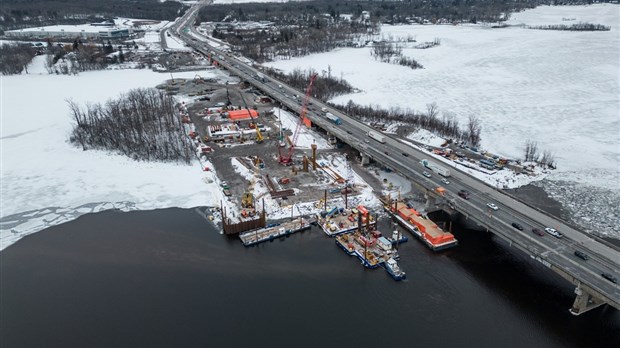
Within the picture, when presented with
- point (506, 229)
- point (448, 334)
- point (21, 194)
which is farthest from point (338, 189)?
point (21, 194)

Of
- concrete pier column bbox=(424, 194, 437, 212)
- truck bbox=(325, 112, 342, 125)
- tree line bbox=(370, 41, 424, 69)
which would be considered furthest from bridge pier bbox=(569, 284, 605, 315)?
tree line bbox=(370, 41, 424, 69)

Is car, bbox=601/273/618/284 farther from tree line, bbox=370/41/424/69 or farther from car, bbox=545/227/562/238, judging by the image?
tree line, bbox=370/41/424/69

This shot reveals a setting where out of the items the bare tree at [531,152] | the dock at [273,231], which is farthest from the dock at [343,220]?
the bare tree at [531,152]

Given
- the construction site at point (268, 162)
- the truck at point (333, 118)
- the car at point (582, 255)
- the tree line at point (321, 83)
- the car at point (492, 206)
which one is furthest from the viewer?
the tree line at point (321, 83)

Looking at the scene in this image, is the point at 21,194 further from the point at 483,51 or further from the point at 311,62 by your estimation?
the point at 483,51

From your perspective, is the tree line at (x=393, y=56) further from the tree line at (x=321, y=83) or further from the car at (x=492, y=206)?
Result: the car at (x=492, y=206)

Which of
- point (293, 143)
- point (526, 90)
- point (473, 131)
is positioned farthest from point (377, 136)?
point (526, 90)
